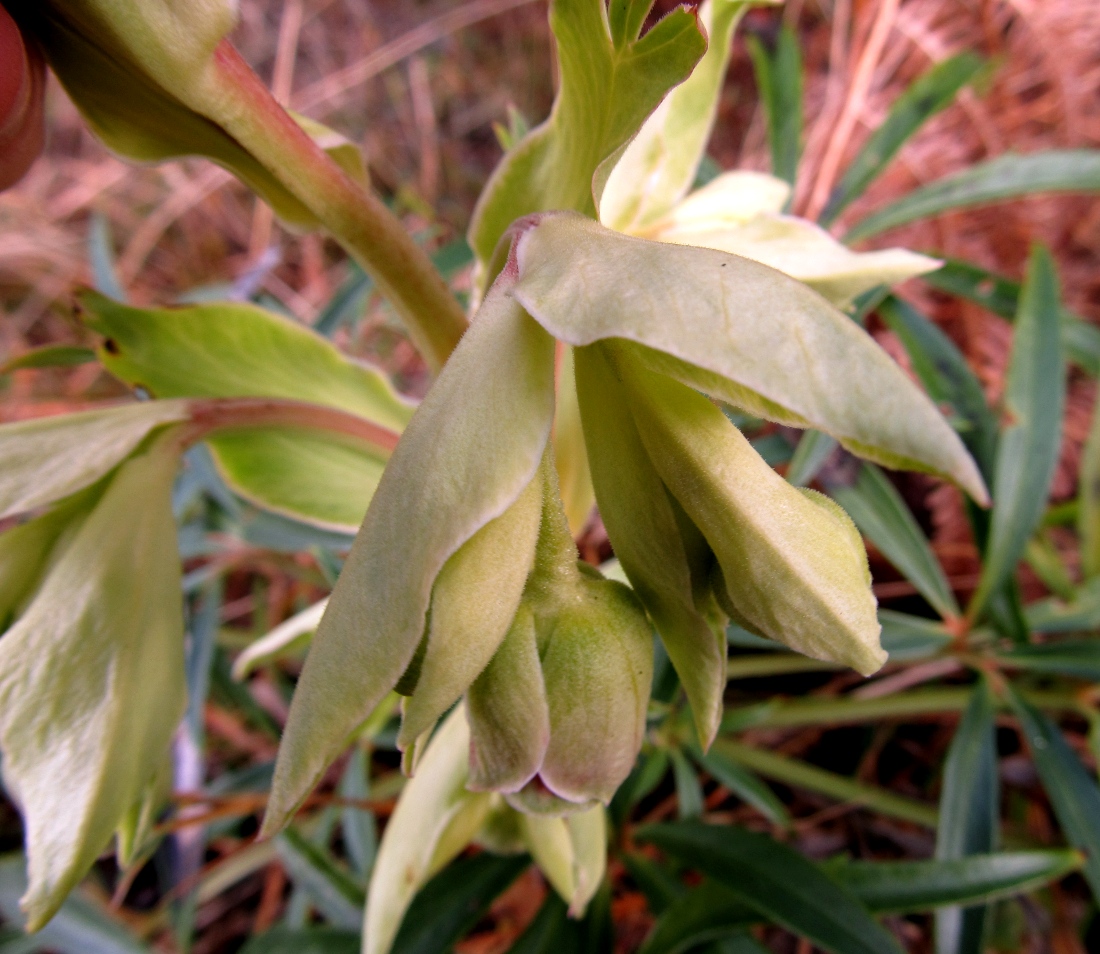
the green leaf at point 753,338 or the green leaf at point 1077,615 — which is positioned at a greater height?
the green leaf at point 753,338

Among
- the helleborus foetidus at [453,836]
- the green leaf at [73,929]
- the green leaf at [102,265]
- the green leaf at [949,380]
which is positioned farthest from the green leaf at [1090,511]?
the green leaf at [102,265]

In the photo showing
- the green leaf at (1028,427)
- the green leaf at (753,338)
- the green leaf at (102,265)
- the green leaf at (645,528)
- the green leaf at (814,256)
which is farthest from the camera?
the green leaf at (102,265)

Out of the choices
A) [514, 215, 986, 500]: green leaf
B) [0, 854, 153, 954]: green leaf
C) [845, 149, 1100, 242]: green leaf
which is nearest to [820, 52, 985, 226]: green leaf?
[845, 149, 1100, 242]: green leaf

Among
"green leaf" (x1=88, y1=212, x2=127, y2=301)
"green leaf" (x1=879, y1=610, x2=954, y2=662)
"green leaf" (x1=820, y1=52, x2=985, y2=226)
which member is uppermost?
"green leaf" (x1=88, y1=212, x2=127, y2=301)

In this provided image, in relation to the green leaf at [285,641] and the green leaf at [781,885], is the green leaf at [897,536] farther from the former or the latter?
the green leaf at [285,641]

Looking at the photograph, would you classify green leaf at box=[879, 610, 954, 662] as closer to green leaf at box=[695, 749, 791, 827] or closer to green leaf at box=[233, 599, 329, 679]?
green leaf at box=[695, 749, 791, 827]

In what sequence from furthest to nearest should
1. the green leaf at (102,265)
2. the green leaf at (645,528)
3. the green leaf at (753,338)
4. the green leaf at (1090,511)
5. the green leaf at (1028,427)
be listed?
the green leaf at (102,265)
the green leaf at (1090,511)
the green leaf at (1028,427)
the green leaf at (645,528)
the green leaf at (753,338)

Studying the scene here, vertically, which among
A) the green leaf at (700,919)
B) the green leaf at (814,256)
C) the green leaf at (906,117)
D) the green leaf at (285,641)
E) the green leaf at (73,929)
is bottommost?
the green leaf at (700,919)
